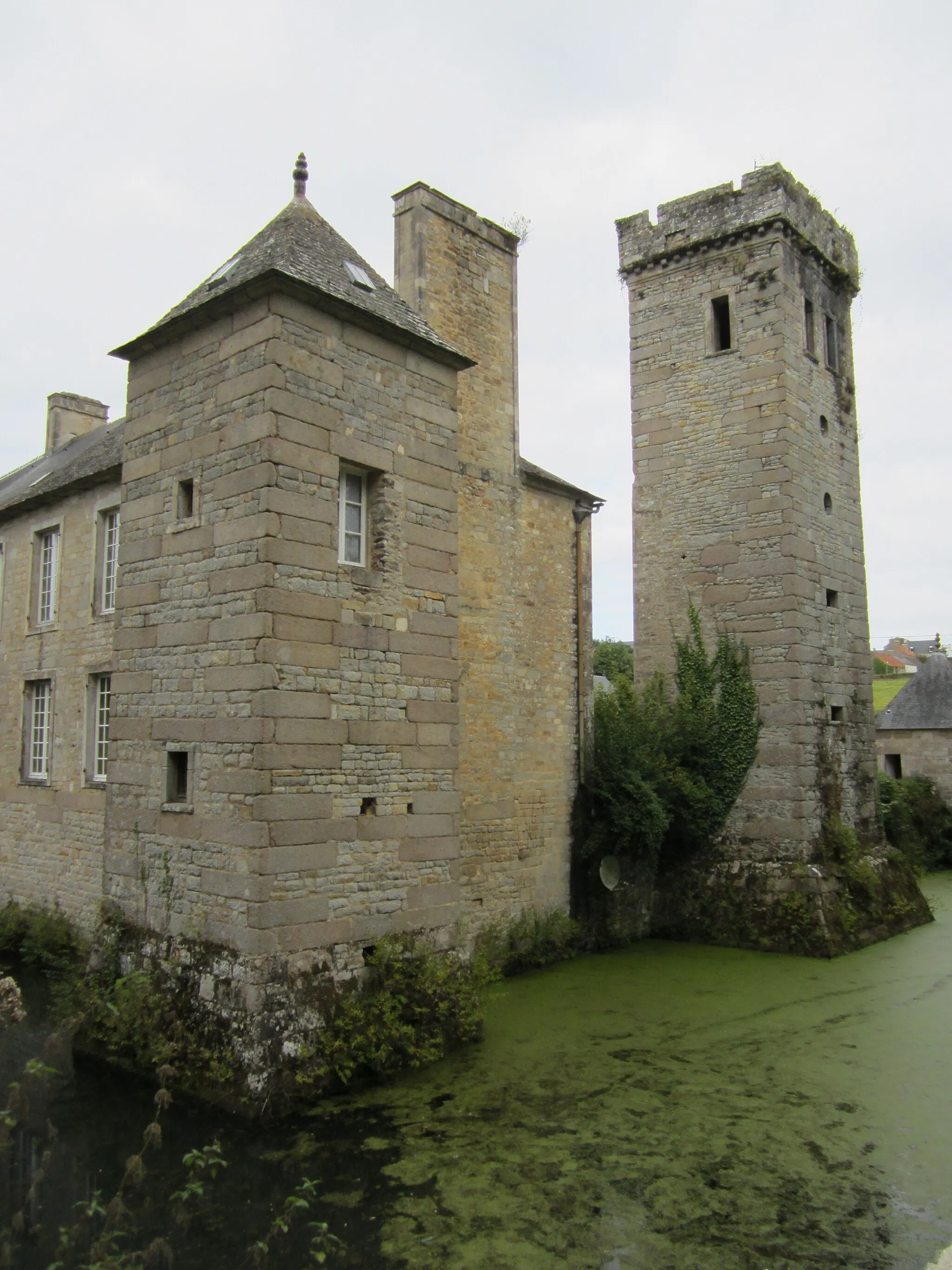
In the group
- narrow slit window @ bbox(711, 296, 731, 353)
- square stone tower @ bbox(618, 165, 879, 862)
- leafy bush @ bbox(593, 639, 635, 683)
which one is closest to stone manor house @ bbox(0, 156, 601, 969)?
square stone tower @ bbox(618, 165, 879, 862)

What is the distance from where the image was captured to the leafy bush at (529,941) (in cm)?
1134

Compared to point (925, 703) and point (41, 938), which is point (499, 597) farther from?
point (925, 703)

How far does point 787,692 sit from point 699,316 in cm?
613

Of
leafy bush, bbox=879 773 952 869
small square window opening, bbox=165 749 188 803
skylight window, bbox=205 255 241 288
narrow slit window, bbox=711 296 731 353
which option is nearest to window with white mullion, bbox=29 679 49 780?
small square window opening, bbox=165 749 188 803

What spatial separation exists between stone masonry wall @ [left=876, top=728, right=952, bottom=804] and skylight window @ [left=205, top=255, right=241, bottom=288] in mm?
19107

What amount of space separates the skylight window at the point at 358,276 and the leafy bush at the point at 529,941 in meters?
7.35

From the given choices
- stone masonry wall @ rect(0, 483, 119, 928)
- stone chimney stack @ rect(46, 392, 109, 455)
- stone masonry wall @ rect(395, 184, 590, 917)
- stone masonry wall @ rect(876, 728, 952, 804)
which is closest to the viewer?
stone masonry wall @ rect(395, 184, 590, 917)

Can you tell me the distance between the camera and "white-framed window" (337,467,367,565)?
8.80 m

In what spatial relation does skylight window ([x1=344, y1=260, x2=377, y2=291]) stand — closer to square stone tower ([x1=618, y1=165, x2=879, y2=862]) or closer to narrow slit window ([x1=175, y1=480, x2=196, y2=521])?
narrow slit window ([x1=175, y1=480, x2=196, y2=521])

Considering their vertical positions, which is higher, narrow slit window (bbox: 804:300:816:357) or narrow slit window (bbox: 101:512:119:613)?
narrow slit window (bbox: 804:300:816:357)

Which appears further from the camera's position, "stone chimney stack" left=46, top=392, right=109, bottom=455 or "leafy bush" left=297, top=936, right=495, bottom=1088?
"stone chimney stack" left=46, top=392, right=109, bottom=455

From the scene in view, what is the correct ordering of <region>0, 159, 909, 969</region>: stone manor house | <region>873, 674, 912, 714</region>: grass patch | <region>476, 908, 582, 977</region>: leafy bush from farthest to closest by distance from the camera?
1. <region>873, 674, 912, 714</region>: grass patch
2. <region>476, 908, 582, 977</region>: leafy bush
3. <region>0, 159, 909, 969</region>: stone manor house

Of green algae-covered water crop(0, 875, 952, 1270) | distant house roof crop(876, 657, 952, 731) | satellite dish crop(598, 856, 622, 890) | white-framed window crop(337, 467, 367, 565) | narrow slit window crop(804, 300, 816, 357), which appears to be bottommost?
green algae-covered water crop(0, 875, 952, 1270)

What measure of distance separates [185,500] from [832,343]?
11.7 metres
